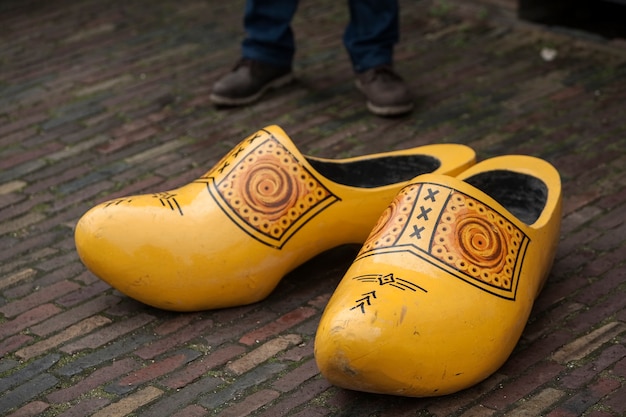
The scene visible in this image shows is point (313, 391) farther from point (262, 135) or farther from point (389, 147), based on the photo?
point (389, 147)

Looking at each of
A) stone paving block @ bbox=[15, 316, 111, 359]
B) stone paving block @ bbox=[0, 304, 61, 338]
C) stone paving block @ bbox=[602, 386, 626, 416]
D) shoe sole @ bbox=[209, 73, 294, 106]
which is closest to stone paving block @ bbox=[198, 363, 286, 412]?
stone paving block @ bbox=[15, 316, 111, 359]

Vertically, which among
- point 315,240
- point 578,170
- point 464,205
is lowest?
point 578,170

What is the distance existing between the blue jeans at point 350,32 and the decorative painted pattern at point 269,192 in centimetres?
143

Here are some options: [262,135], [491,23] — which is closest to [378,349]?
[262,135]

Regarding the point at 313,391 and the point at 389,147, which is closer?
the point at 313,391

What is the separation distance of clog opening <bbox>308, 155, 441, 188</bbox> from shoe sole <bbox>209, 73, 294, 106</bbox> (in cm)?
121

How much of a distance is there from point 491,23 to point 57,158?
2.02m

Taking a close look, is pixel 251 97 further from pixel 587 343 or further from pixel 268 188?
pixel 587 343

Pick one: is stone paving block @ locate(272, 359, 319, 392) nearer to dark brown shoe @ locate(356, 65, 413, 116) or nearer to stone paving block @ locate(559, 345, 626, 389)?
stone paving block @ locate(559, 345, 626, 389)

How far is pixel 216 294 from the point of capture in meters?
2.57

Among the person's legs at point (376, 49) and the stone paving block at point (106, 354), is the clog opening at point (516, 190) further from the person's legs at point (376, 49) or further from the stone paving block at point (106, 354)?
the person's legs at point (376, 49)

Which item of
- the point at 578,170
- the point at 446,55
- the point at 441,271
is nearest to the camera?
the point at 441,271

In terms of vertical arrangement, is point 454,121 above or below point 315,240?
below

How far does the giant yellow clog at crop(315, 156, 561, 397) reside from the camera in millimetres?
2092
